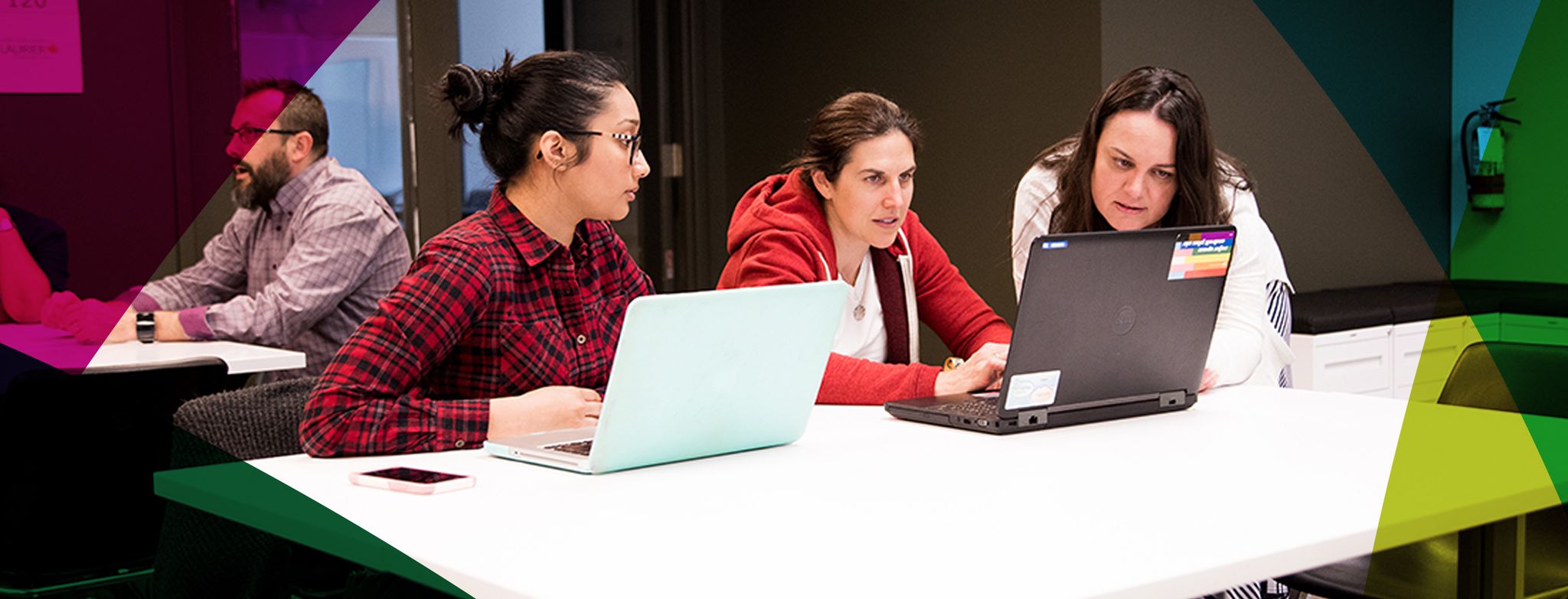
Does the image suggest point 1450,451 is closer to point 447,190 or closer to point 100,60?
point 447,190

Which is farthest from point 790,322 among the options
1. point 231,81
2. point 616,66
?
point 231,81

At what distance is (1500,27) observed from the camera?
514 centimetres

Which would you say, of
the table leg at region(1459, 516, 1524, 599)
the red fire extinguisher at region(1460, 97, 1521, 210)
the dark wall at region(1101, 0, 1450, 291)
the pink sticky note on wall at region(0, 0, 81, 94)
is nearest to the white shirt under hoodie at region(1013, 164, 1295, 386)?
the table leg at region(1459, 516, 1524, 599)

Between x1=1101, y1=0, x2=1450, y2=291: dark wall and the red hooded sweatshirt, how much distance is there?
1.49m

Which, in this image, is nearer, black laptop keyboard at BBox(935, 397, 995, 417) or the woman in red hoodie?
black laptop keyboard at BBox(935, 397, 995, 417)

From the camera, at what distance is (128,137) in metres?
5.27

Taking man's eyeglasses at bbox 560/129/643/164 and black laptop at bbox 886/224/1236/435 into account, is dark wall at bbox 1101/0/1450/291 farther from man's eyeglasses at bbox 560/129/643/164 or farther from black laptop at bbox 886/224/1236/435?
man's eyeglasses at bbox 560/129/643/164

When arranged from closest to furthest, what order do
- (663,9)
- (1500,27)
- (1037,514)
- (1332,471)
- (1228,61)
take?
(1037,514)
(1332,471)
(1228,61)
(1500,27)
(663,9)

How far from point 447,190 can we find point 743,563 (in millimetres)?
4174
